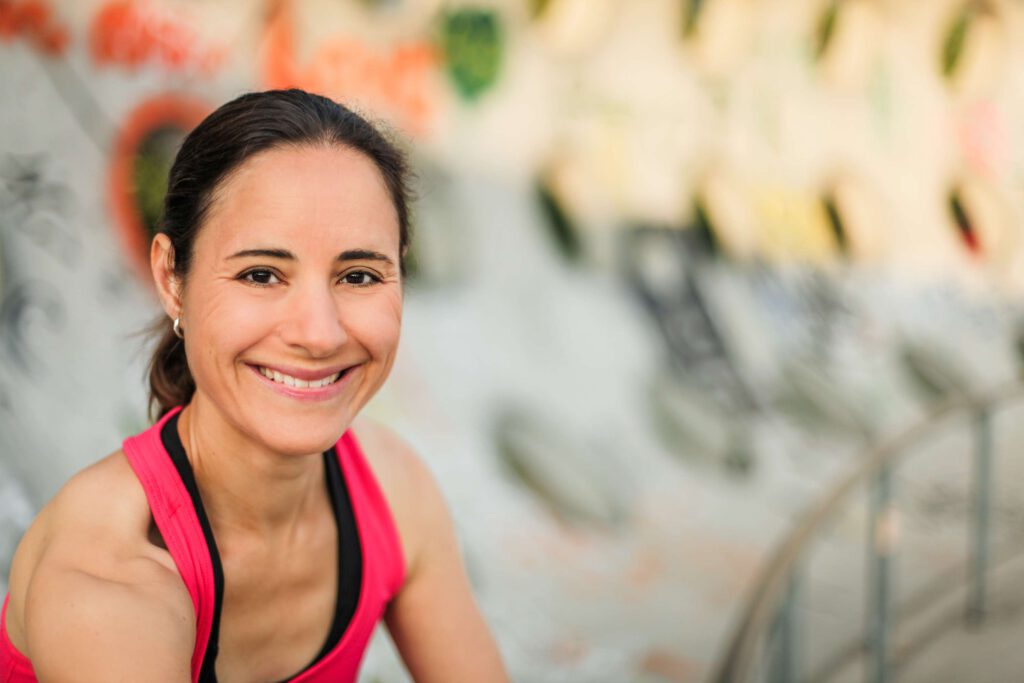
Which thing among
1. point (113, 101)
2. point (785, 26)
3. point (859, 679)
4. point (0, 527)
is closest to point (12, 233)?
point (113, 101)

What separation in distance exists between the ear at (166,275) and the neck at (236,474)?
9 centimetres

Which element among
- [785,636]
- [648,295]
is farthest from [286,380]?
[648,295]

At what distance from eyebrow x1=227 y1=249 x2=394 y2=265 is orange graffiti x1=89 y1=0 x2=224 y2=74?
77.7 inches

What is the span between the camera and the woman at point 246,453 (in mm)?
909

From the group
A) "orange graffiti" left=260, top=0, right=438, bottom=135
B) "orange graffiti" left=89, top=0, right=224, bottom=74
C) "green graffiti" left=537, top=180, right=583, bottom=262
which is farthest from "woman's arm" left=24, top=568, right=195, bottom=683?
"green graffiti" left=537, top=180, right=583, bottom=262

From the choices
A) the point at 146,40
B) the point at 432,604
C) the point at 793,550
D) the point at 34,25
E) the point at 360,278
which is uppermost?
the point at 146,40

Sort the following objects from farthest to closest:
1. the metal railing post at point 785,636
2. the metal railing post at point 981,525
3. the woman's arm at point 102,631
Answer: the metal railing post at point 981,525 → the metal railing post at point 785,636 → the woman's arm at point 102,631

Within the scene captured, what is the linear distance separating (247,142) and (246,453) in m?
0.30

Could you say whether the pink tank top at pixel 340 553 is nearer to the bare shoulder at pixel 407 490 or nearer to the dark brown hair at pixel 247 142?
the bare shoulder at pixel 407 490

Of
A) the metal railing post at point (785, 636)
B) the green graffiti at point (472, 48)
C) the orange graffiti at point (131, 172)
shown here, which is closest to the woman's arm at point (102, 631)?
A: the metal railing post at point (785, 636)

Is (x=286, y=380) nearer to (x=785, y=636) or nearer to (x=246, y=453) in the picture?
(x=246, y=453)

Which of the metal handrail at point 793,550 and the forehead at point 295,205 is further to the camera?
the metal handrail at point 793,550

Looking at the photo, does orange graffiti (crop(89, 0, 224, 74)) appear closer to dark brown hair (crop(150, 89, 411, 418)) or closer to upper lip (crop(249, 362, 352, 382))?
dark brown hair (crop(150, 89, 411, 418))

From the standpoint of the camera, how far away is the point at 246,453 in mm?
1044
